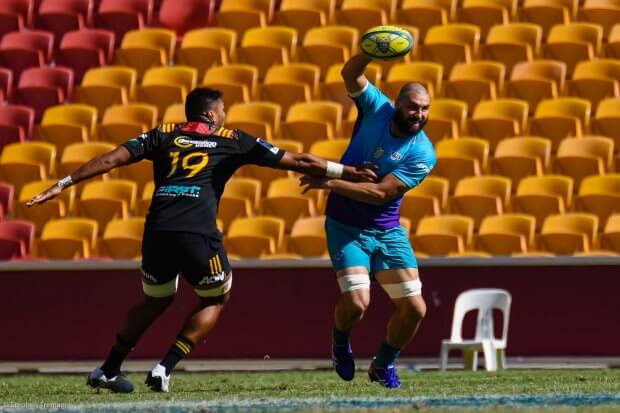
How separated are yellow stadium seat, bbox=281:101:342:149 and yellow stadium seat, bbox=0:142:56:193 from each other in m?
2.84

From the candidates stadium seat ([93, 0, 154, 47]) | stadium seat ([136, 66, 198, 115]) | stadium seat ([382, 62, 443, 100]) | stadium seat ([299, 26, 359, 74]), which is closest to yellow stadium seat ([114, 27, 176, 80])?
stadium seat ([93, 0, 154, 47])

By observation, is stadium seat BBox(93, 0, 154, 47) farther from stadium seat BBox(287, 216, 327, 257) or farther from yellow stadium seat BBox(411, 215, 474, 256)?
yellow stadium seat BBox(411, 215, 474, 256)

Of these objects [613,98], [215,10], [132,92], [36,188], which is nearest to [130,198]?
[36,188]

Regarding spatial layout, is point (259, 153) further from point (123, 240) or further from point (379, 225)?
point (123, 240)

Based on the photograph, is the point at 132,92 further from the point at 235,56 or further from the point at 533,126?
the point at 533,126

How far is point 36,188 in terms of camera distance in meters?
16.6

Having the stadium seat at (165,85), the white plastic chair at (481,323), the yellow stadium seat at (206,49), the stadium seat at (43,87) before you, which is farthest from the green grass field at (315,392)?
the yellow stadium seat at (206,49)

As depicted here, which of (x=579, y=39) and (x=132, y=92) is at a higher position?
(x=579, y=39)

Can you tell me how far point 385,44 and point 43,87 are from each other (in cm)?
Answer: 996

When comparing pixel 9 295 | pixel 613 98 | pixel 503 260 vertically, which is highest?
pixel 613 98

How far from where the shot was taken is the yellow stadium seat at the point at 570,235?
14773mm

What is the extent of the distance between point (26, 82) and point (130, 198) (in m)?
3.19

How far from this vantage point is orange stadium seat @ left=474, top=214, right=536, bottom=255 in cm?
1482

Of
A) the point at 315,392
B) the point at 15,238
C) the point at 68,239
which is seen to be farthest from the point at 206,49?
the point at 315,392
